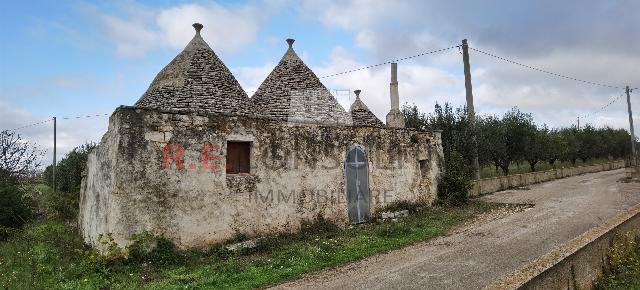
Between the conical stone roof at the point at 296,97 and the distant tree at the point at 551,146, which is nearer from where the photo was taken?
the conical stone roof at the point at 296,97

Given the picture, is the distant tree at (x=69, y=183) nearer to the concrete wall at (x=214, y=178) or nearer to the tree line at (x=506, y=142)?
the concrete wall at (x=214, y=178)

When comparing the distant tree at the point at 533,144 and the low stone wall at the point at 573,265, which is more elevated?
the distant tree at the point at 533,144

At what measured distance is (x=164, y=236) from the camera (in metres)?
8.38

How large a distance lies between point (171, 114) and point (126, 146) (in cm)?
113

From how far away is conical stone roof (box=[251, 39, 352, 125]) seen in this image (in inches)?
479

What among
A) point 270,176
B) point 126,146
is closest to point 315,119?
point 270,176

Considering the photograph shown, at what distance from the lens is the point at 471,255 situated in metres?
7.75

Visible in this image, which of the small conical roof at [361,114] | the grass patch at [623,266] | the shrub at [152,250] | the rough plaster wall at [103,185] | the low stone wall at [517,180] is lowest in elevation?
the grass patch at [623,266]

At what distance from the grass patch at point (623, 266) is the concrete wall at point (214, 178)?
5.98 metres

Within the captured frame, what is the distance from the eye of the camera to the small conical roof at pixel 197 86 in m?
10.5

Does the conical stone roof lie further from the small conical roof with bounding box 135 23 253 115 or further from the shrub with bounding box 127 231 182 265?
the shrub with bounding box 127 231 182 265

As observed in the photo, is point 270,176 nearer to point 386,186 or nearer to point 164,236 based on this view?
point 164,236

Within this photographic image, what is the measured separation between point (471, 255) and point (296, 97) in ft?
23.7

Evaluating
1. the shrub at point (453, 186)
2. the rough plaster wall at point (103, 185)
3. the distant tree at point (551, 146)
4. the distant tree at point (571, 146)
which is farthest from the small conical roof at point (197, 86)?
the distant tree at point (571, 146)
